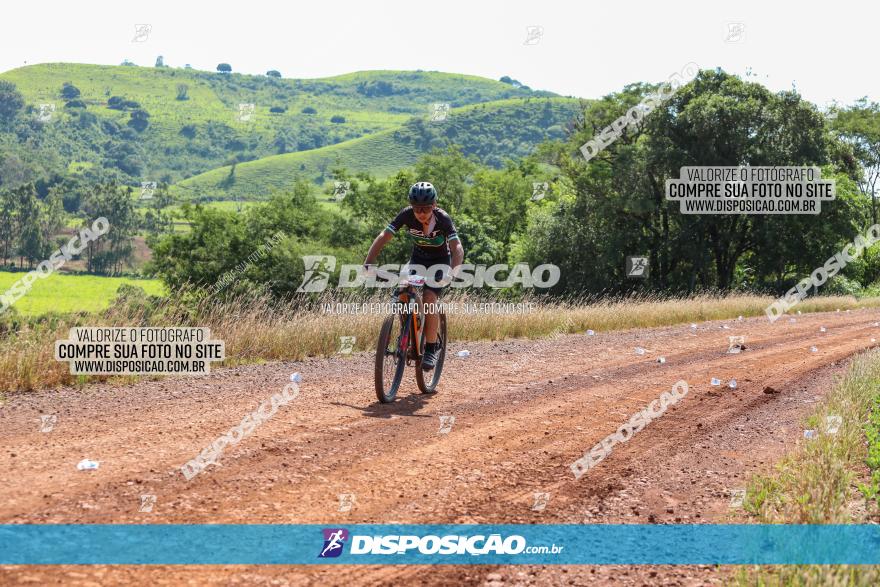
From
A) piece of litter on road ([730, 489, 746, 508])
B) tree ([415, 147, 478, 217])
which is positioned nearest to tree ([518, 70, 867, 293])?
Answer: tree ([415, 147, 478, 217])

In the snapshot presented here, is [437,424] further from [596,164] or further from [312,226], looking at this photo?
[312,226]

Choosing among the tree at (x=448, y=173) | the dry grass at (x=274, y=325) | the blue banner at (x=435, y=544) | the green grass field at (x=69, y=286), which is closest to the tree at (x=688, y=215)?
the tree at (x=448, y=173)

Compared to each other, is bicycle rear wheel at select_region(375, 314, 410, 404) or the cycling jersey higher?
the cycling jersey

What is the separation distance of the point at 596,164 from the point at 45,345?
1506 inches

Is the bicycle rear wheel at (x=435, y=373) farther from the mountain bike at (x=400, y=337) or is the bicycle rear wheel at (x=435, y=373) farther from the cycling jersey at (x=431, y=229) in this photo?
the cycling jersey at (x=431, y=229)

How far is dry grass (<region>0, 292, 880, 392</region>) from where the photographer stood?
889 cm

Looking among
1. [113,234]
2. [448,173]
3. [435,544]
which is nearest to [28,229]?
[113,234]

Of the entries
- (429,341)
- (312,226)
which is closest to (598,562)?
(429,341)

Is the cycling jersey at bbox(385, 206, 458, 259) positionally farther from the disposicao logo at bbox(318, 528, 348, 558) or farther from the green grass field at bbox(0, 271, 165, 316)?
the green grass field at bbox(0, 271, 165, 316)

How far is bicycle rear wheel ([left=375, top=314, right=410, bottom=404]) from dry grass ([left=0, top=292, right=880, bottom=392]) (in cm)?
376

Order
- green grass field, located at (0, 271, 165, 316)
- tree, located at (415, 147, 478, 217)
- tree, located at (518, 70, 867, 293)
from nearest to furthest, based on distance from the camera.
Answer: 1. tree, located at (518, 70, 867, 293)
2. tree, located at (415, 147, 478, 217)
3. green grass field, located at (0, 271, 165, 316)

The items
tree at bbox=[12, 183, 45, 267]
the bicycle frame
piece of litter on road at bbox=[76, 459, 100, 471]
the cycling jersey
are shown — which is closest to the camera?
piece of litter on road at bbox=[76, 459, 100, 471]

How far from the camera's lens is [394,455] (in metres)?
6.11

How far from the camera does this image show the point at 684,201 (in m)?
40.0
